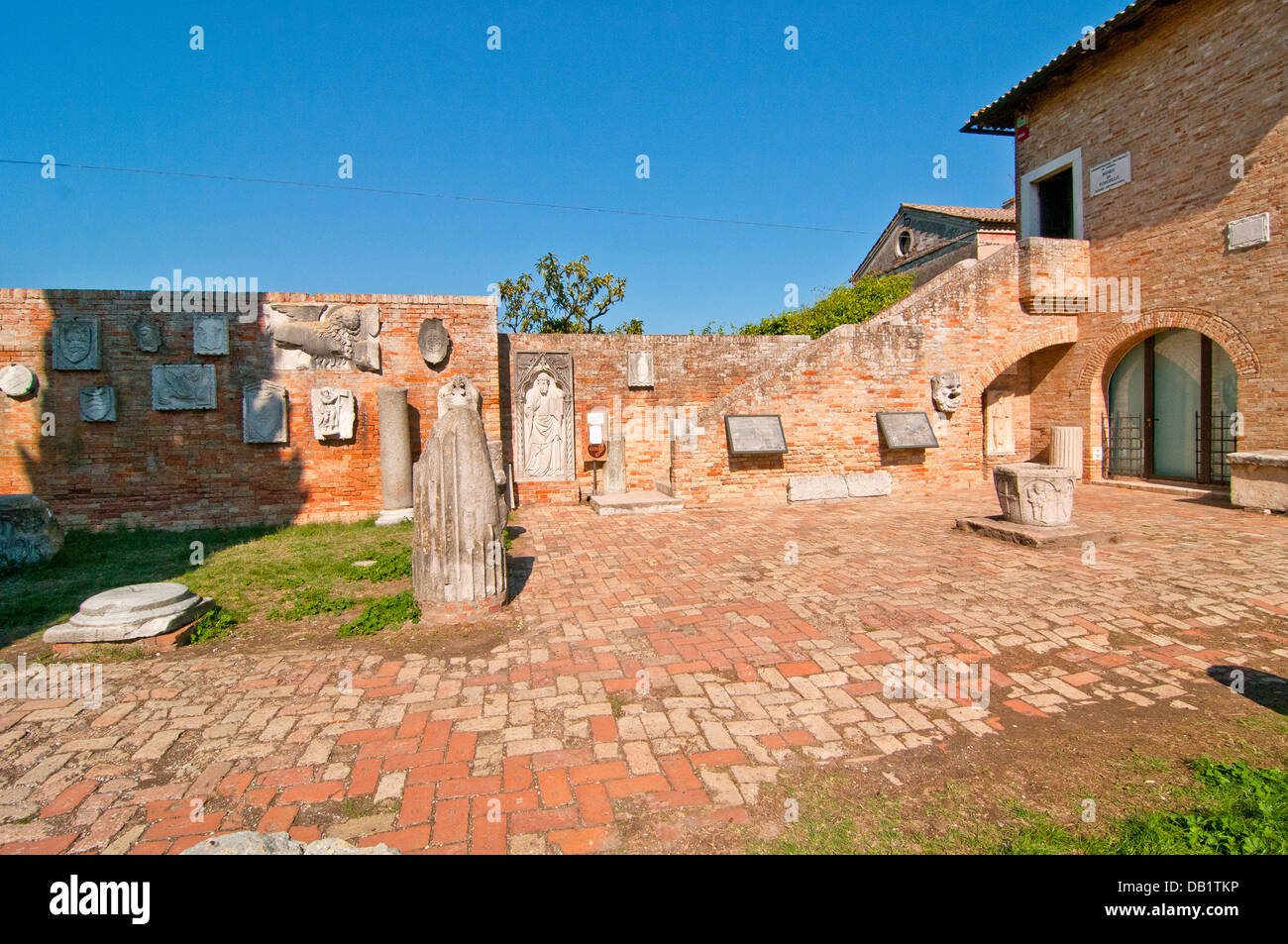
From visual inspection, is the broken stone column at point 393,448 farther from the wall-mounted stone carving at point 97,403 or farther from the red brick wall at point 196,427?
the wall-mounted stone carving at point 97,403

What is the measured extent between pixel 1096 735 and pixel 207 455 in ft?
40.3

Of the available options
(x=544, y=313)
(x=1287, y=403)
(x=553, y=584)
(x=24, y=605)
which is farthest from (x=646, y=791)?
(x=544, y=313)

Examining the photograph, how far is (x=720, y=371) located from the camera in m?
13.1

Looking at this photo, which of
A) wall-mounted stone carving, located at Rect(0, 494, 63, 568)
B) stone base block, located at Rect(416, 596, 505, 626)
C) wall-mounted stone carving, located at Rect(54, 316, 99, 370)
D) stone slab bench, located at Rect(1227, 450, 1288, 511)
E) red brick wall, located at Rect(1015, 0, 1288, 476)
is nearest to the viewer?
stone base block, located at Rect(416, 596, 505, 626)

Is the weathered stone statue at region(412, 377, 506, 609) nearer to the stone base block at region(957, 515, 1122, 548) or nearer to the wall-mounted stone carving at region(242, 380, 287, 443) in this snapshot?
the stone base block at region(957, 515, 1122, 548)

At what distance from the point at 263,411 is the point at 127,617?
6653 mm

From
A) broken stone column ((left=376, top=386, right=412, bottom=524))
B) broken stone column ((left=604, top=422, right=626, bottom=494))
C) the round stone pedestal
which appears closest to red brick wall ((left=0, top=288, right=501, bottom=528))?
broken stone column ((left=376, top=386, right=412, bottom=524))

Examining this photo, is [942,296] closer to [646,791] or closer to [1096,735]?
[1096,735]

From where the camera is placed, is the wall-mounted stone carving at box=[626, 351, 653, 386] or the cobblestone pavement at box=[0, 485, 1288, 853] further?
the wall-mounted stone carving at box=[626, 351, 653, 386]

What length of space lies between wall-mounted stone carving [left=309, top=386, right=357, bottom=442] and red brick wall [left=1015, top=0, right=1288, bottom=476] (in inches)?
566

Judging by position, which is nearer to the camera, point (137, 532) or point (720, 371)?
point (137, 532)

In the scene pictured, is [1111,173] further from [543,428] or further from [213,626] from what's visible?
[213,626]

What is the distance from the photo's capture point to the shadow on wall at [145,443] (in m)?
9.92

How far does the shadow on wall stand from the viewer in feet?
32.6
